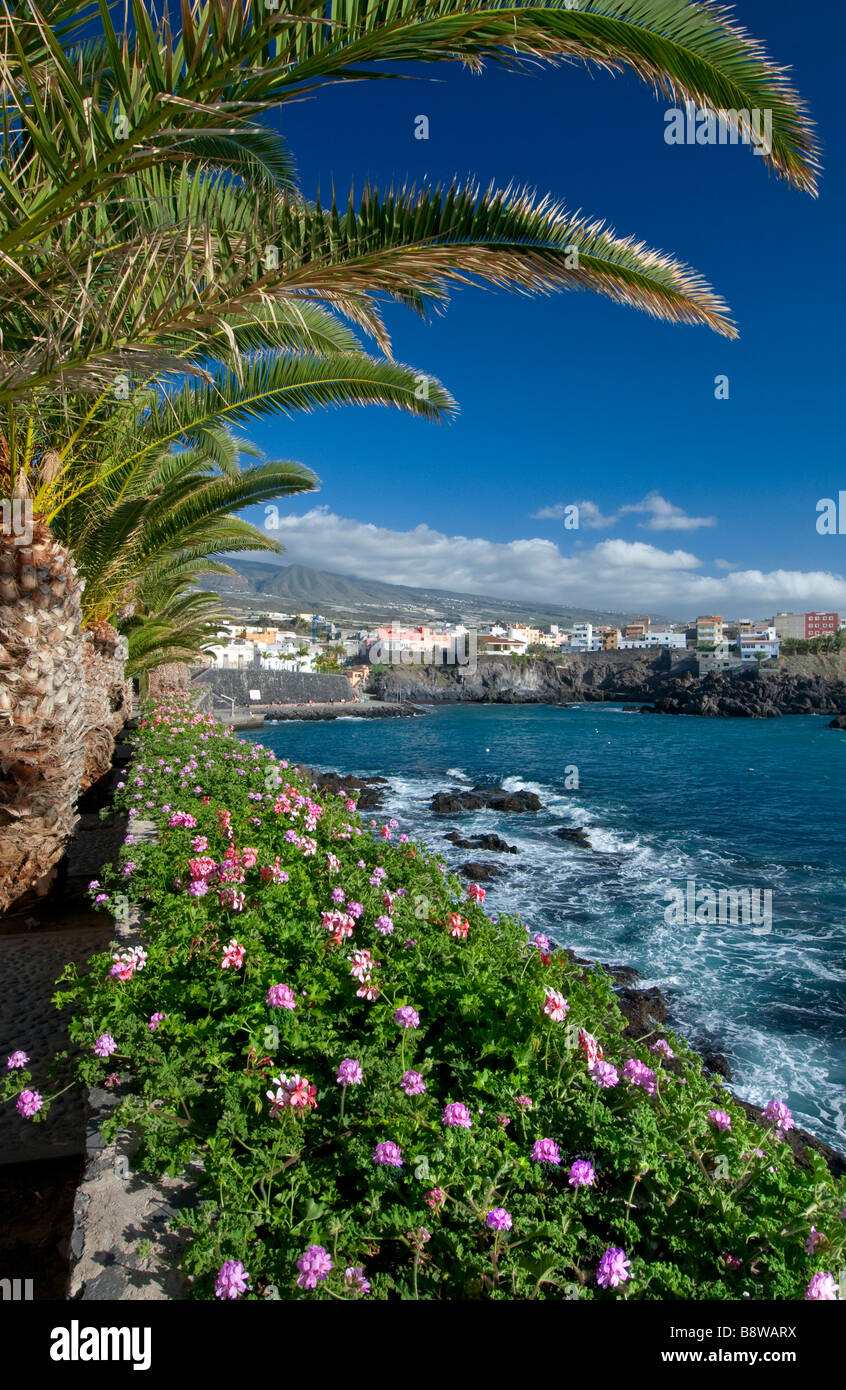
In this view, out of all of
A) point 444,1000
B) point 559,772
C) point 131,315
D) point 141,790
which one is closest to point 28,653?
point 141,790

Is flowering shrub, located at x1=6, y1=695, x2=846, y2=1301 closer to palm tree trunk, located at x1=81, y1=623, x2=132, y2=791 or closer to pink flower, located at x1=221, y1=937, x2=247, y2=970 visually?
pink flower, located at x1=221, y1=937, x2=247, y2=970

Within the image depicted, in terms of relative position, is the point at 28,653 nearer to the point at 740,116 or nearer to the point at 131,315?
the point at 131,315

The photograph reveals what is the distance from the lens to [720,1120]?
2234mm

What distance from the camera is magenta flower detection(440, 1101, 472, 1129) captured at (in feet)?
6.55

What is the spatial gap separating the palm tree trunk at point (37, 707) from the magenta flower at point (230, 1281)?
5038 millimetres

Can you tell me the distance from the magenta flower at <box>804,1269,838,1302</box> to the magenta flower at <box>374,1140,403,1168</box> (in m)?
1.07

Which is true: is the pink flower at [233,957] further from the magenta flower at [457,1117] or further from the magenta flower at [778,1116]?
the magenta flower at [778,1116]

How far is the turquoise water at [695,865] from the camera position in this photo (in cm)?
798

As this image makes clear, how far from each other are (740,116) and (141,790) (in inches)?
272

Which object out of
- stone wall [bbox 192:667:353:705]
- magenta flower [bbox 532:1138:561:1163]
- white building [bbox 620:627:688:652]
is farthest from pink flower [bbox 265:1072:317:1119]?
white building [bbox 620:627:688:652]

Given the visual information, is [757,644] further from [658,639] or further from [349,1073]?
[349,1073]

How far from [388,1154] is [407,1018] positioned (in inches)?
22.4

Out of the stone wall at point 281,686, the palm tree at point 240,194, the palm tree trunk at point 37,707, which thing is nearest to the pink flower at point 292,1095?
the palm tree at point 240,194

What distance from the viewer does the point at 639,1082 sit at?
89.0 inches
